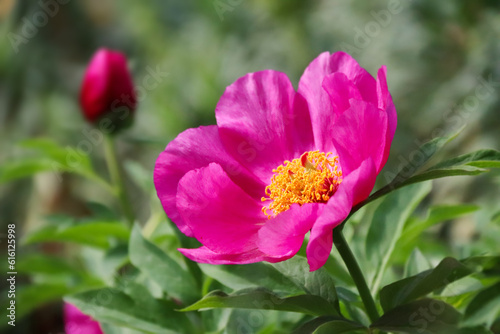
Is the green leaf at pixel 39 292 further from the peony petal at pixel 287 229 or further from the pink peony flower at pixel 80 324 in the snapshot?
the peony petal at pixel 287 229

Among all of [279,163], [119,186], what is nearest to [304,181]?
[279,163]

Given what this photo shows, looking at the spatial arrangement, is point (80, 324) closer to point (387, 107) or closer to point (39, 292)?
point (39, 292)

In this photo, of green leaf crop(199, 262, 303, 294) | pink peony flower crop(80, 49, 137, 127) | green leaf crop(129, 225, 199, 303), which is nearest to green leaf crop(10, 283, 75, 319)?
pink peony flower crop(80, 49, 137, 127)

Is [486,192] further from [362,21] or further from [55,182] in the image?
[55,182]

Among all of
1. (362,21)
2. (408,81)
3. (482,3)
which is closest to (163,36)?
(362,21)

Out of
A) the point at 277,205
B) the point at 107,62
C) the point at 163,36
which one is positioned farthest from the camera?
the point at 163,36

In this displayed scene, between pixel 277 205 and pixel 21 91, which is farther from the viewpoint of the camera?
pixel 21 91

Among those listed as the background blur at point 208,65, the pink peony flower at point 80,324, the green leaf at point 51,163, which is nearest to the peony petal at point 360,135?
the pink peony flower at point 80,324
